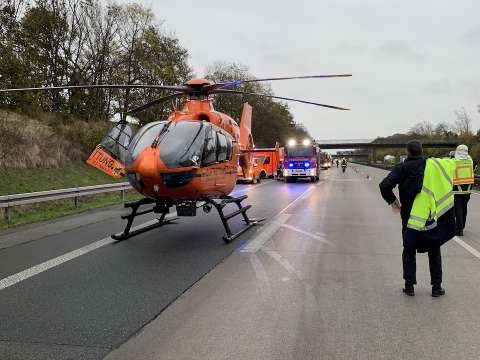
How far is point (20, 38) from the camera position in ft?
94.5

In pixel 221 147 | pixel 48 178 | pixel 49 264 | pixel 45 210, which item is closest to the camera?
pixel 49 264

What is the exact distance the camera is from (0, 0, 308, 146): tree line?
28.5 metres

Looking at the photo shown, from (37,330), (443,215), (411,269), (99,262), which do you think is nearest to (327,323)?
(411,269)

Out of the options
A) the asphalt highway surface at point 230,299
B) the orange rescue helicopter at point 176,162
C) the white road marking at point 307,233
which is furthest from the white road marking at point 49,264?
the white road marking at point 307,233

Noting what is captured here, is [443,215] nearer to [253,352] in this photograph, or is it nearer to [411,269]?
[411,269]

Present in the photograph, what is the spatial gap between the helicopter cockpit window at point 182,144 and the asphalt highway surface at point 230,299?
1591 millimetres

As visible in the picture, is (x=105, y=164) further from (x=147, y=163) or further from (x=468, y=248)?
(x=468, y=248)

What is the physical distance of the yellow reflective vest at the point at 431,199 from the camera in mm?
5188

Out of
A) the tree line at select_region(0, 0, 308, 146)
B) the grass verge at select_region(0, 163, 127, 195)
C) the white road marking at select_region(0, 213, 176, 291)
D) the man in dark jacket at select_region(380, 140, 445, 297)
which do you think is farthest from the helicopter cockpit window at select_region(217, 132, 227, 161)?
the tree line at select_region(0, 0, 308, 146)

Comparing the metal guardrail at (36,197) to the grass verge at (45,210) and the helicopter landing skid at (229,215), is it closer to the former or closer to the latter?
the grass verge at (45,210)

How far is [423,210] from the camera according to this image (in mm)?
5184

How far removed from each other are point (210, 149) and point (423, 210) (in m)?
4.69

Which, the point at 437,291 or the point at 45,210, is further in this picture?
the point at 45,210

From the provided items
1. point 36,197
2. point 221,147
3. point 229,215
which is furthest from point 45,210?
point 229,215
